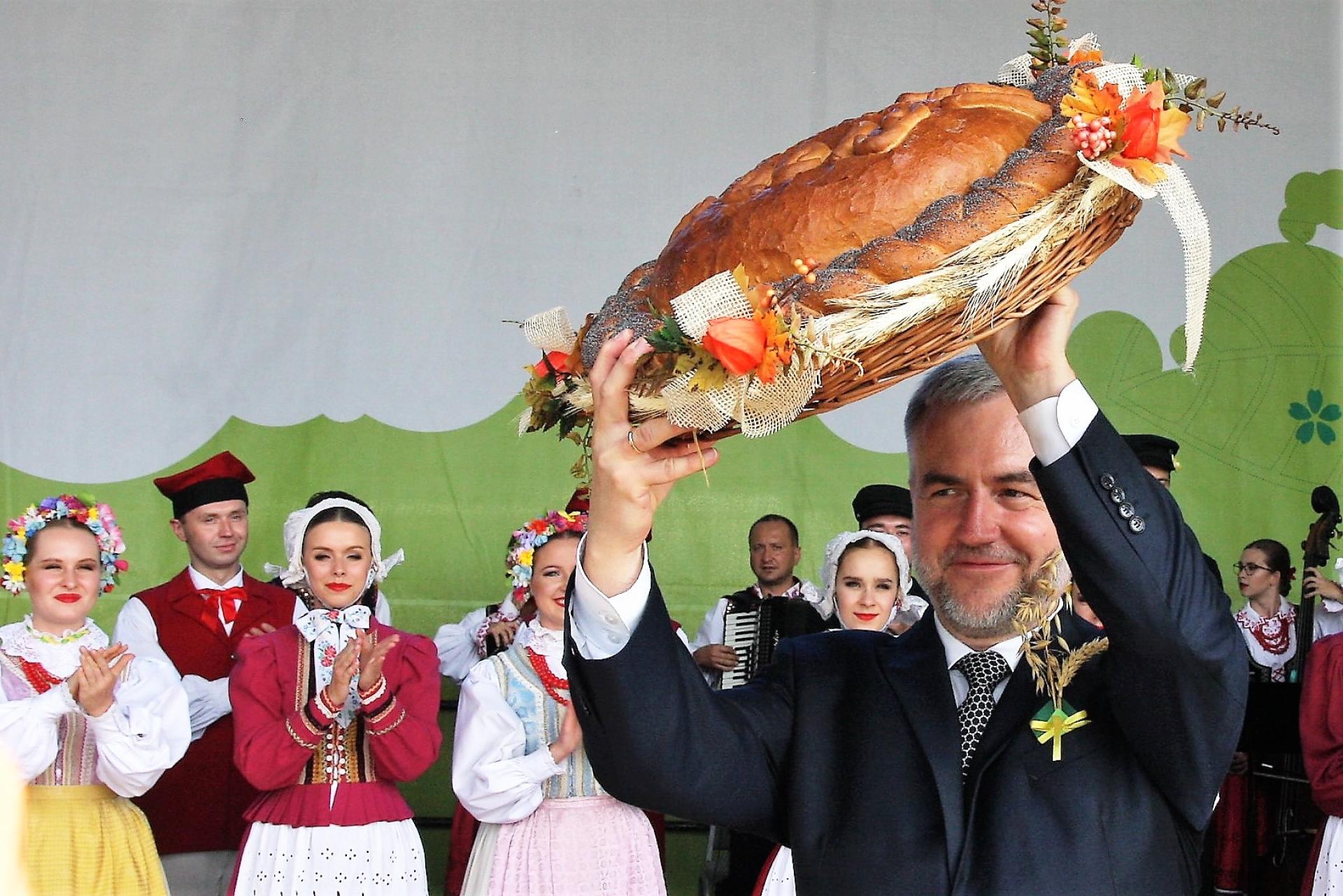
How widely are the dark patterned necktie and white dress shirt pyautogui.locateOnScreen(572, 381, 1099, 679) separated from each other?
0.28m

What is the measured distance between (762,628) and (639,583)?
151 inches

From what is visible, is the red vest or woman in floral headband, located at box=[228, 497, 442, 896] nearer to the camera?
woman in floral headband, located at box=[228, 497, 442, 896]

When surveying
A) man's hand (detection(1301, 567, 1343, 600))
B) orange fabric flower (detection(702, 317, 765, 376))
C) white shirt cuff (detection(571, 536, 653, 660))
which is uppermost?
man's hand (detection(1301, 567, 1343, 600))

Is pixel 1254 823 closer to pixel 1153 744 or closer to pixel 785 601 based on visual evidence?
pixel 785 601

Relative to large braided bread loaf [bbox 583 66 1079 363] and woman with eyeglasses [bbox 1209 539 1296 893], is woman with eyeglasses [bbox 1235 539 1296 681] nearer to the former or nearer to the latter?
woman with eyeglasses [bbox 1209 539 1296 893]

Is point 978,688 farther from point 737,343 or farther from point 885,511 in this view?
point 885,511

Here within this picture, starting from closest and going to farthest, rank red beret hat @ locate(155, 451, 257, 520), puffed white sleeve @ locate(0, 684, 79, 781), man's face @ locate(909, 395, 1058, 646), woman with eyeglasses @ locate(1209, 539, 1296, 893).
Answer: man's face @ locate(909, 395, 1058, 646) → puffed white sleeve @ locate(0, 684, 79, 781) → red beret hat @ locate(155, 451, 257, 520) → woman with eyeglasses @ locate(1209, 539, 1296, 893)

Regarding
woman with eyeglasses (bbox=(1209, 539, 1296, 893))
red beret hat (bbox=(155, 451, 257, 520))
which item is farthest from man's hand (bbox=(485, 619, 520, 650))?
woman with eyeglasses (bbox=(1209, 539, 1296, 893))

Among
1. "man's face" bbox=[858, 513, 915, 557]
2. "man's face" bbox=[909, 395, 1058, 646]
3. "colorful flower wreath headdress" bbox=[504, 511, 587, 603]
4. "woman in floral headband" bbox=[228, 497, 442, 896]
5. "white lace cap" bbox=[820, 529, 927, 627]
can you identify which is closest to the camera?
"man's face" bbox=[909, 395, 1058, 646]

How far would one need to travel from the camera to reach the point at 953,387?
1.68m

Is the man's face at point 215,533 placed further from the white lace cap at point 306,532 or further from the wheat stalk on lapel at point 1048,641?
the wheat stalk on lapel at point 1048,641

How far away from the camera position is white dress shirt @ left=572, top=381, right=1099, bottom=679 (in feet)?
4.71

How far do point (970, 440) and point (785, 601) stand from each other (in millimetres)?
3765

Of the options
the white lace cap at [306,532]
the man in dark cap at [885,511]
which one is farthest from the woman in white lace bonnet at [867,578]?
the white lace cap at [306,532]
